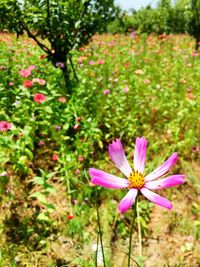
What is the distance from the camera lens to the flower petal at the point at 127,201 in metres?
0.82

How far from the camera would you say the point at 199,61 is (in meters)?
5.88

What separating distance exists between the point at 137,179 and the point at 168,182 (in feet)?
0.40

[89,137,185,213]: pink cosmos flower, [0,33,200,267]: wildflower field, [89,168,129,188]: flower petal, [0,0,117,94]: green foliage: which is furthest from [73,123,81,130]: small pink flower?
[89,168,129,188]: flower petal

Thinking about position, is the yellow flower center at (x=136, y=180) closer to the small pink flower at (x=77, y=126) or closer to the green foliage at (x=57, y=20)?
the small pink flower at (x=77, y=126)

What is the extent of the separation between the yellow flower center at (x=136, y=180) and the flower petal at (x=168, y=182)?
20 mm

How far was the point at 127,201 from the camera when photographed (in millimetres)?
843

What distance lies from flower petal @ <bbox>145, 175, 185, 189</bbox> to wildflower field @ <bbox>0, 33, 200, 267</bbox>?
1164 millimetres

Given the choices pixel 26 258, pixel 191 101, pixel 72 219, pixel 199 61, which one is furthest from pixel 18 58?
pixel 199 61

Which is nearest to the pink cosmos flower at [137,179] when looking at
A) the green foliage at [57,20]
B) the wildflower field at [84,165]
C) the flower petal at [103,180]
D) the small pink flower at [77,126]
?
the flower petal at [103,180]

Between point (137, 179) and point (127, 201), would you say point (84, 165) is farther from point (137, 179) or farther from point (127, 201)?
point (127, 201)

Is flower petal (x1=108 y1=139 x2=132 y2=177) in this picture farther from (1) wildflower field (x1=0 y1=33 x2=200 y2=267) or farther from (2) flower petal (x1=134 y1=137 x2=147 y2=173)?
(1) wildflower field (x1=0 y1=33 x2=200 y2=267)

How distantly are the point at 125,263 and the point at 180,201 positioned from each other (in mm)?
901

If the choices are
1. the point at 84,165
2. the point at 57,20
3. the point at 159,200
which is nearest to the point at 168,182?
the point at 159,200

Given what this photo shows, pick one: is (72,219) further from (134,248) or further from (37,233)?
(134,248)
